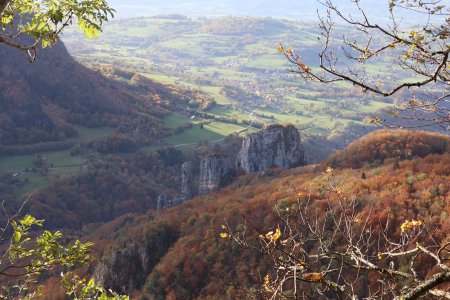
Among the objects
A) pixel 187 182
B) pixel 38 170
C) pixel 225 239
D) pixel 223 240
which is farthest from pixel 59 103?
pixel 225 239

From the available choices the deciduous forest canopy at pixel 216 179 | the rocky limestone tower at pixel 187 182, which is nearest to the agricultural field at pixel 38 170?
the deciduous forest canopy at pixel 216 179

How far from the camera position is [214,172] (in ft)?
224

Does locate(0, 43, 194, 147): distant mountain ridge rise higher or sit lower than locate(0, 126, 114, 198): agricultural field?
higher

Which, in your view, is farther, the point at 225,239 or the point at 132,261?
the point at 132,261

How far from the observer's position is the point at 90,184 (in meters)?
103

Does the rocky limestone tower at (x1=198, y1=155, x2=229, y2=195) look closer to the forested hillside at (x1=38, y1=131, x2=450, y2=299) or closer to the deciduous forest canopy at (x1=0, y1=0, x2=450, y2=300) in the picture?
the deciduous forest canopy at (x1=0, y1=0, x2=450, y2=300)

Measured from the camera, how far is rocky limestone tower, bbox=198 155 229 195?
224 feet

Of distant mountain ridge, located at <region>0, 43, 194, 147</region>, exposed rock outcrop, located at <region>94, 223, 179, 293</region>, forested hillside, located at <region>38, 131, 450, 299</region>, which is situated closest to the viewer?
forested hillside, located at <region>38, 131, 450, 299</region>

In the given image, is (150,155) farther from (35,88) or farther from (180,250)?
(180,250)

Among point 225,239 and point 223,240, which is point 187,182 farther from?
point 225,239

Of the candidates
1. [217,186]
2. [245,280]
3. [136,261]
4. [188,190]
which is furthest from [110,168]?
[245,280]

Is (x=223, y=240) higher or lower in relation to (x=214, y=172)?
higher

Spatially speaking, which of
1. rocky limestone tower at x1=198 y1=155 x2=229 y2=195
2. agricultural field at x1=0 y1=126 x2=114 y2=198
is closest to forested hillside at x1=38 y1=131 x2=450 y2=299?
rocky limestone tower at x1=198 y1=155 x2=229 y2=195

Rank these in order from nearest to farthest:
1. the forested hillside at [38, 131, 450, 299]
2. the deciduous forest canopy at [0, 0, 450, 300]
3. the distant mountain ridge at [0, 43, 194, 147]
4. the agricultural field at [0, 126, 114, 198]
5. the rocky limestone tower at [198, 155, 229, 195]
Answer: the deciduous forest canopy at [0, 0, 450, 300] < the forested hillside at [38, 131, 450, 299] < the rocky limestone tower at [198, 155, 229, 195] < the agricultural field at [0, 126, 114, 198] < the distant mountain ridge at [0, 43, 194, 147]
